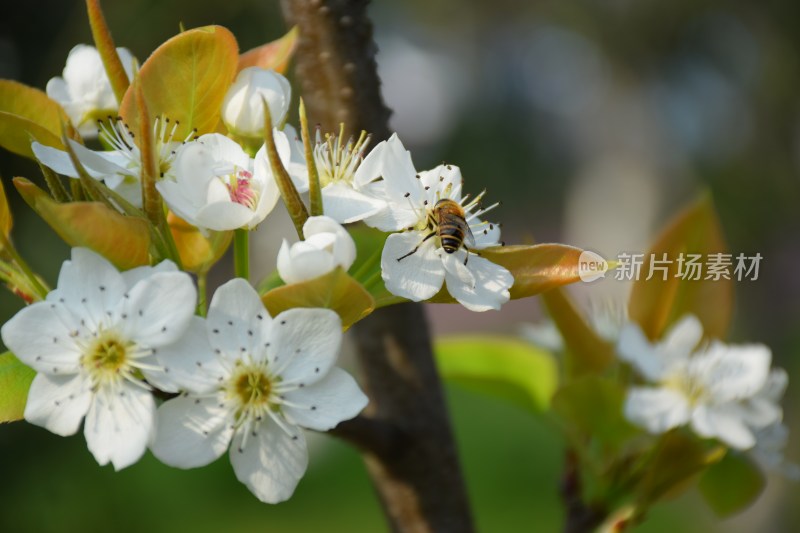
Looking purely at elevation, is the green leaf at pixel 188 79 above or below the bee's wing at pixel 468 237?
above

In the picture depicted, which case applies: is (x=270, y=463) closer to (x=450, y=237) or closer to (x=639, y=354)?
(x=450, y=237)

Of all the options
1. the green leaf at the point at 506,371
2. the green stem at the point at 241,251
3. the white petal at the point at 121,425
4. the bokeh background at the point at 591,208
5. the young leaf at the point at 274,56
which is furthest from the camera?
the bokeh background at the point at 591,208

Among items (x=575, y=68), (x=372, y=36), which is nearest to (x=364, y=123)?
(x=372, y=36)

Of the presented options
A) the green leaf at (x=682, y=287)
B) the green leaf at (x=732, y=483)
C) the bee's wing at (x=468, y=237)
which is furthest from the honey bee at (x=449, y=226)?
the green leaf at (x=732, y=483)

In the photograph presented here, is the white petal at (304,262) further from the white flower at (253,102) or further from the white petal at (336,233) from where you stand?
the white flower at (253,102)

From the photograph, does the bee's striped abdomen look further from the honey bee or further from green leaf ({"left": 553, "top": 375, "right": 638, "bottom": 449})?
green leaf ({"left": 553, "top": 375, "right": 638, "bottom": 449})

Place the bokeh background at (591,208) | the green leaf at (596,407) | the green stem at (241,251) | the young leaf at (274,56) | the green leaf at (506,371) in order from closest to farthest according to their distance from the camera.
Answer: the green stem at (241,251) < the young leaf at (274,56) < the green leaf at (596,407) < the green leaf at (506,371) < the bokeh background at (591,208)

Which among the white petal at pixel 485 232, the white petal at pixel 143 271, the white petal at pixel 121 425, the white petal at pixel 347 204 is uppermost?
the white petal at pixel 485 232
